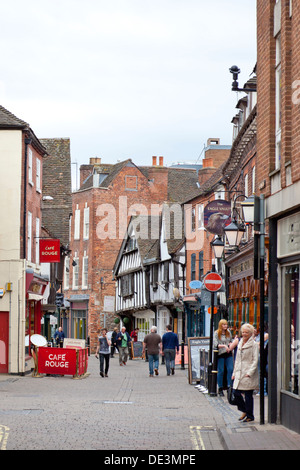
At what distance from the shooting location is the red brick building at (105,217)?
67562 mm

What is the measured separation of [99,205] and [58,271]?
73.4ft

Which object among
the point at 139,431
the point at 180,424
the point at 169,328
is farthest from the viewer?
the point at 169,328

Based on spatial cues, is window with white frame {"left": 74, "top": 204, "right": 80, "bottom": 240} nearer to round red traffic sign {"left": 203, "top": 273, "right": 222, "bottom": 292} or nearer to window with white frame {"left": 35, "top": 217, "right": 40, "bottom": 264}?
window with white frame {"left": 35, "top": 217, "right": 40, "bottom": 264}

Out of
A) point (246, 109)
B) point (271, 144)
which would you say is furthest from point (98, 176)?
point (271, 144)

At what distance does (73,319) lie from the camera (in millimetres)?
72062

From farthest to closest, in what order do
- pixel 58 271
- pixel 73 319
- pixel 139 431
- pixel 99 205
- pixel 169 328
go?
pixel 73 319 < pixel 99 205 < pixel 58 271 < pixel 169 328 < pixel 139 431

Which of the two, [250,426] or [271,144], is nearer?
[250,426]

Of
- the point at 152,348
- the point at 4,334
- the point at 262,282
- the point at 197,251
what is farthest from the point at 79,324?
the point at 262,282

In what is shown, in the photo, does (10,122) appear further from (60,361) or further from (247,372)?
(247,372)

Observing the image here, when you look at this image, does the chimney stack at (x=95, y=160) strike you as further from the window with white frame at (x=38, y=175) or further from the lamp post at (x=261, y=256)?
the lamp post at (x=261, y=256)

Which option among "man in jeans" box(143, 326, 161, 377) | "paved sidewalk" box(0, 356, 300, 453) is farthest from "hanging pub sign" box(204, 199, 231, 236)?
"paved sidewalk" box(0, 356, 300, 453)

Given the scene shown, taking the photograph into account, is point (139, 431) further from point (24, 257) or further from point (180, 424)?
point (24, 257)

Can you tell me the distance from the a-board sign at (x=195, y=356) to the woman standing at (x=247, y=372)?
9874mm

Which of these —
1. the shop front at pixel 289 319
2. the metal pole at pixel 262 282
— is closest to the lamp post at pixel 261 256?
the metal pole at pixel 262 282
